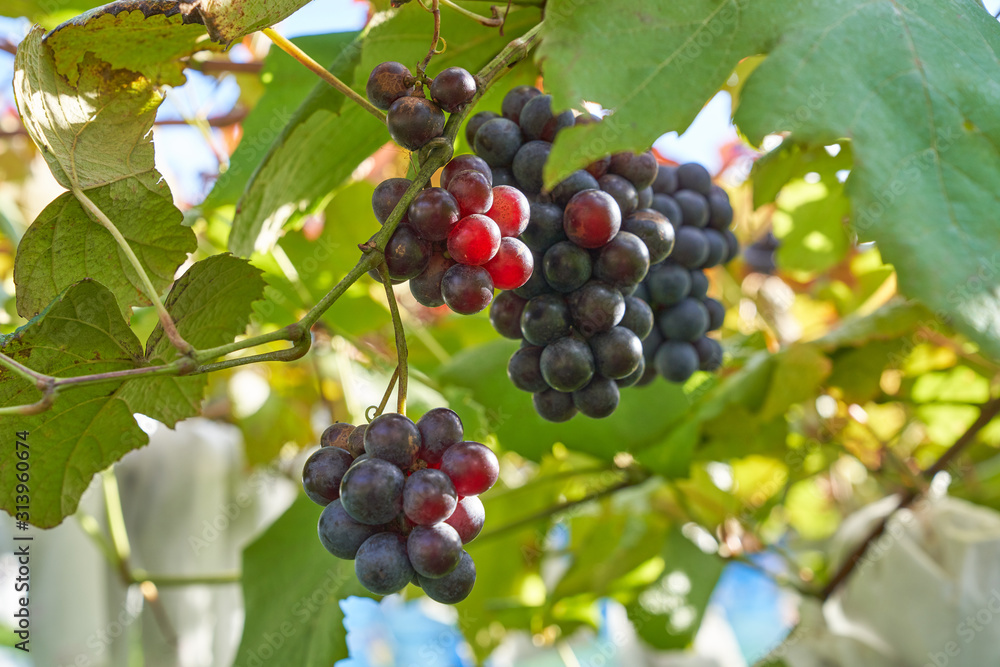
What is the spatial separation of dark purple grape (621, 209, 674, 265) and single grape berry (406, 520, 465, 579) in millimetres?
310

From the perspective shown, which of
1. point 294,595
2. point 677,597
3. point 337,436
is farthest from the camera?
point 677,597

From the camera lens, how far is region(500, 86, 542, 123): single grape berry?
63 centimetres

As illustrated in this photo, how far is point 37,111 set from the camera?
550 millimetres

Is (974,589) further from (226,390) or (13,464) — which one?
(226,390)

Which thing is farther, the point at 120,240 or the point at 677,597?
the point at 677,597

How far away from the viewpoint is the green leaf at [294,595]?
30.5 inches

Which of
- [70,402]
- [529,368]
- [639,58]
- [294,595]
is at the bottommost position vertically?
[294,595]

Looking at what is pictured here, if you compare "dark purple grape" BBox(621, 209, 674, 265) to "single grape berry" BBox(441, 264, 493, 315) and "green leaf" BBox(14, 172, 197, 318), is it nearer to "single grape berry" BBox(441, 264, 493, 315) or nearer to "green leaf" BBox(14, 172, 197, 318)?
"single grape berry" BBox(441, 264, 493, 315)

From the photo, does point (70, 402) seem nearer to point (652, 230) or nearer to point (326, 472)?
point (326, 472)

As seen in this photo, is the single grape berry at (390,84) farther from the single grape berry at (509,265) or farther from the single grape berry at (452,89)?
the single grape berry at (509,265)

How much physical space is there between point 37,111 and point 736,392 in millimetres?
879

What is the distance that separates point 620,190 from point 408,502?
0.33 metres

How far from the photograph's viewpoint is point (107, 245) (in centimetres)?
62

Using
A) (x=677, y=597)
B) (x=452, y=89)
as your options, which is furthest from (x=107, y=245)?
(x=677, y=597)
